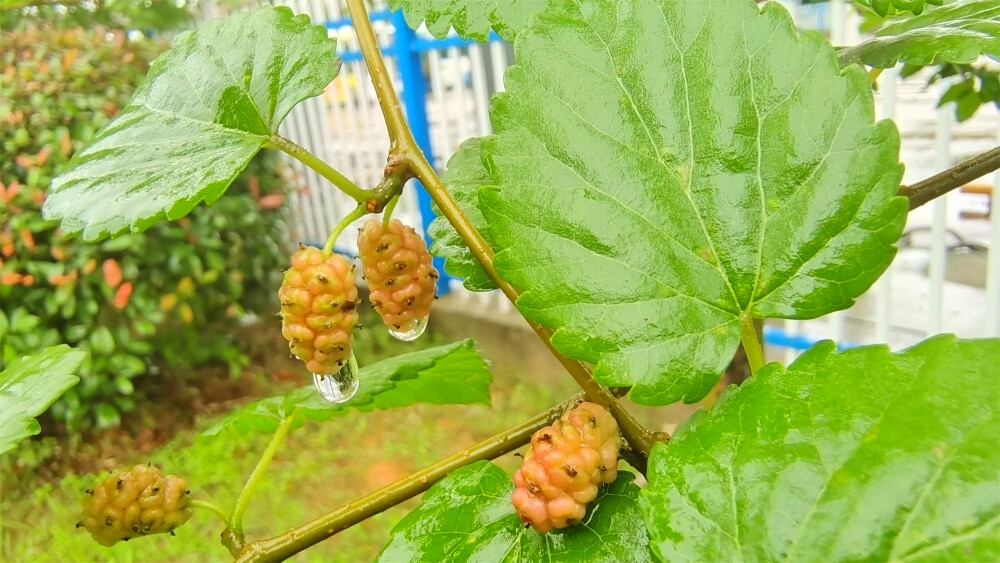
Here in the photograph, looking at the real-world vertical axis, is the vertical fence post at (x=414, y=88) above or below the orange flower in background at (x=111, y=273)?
above

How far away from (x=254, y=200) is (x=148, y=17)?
65 centimetres

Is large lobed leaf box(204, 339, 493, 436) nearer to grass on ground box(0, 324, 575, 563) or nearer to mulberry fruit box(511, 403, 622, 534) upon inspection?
mulberry fruit box(511, 403, 622, 534)

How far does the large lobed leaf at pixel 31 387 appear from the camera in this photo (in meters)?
0.38

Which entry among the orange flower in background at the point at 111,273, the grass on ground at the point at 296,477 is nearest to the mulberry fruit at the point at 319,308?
the grass on ground at the point at 296,477

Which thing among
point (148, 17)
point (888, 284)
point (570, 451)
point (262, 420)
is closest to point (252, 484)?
point (262, 420)

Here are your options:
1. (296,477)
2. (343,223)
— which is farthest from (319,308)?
(296,477)

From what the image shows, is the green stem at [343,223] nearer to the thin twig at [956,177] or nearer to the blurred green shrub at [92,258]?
the thin twig at [956,177]

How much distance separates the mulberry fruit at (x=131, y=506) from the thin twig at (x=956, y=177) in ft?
1.35

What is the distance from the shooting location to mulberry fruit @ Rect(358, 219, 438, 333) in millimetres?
364

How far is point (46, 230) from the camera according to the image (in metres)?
1.69

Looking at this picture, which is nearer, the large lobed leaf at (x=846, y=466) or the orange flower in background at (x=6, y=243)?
the large lobed leaf at (x=846, y=466)

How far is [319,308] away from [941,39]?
310mm

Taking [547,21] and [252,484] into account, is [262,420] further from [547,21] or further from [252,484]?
[547,21]

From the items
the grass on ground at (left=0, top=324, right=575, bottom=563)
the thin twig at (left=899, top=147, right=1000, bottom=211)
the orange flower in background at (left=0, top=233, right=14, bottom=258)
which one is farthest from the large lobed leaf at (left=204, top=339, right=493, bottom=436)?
the orange flower in background at (left=0, top=233, right=14, bottom=258)
